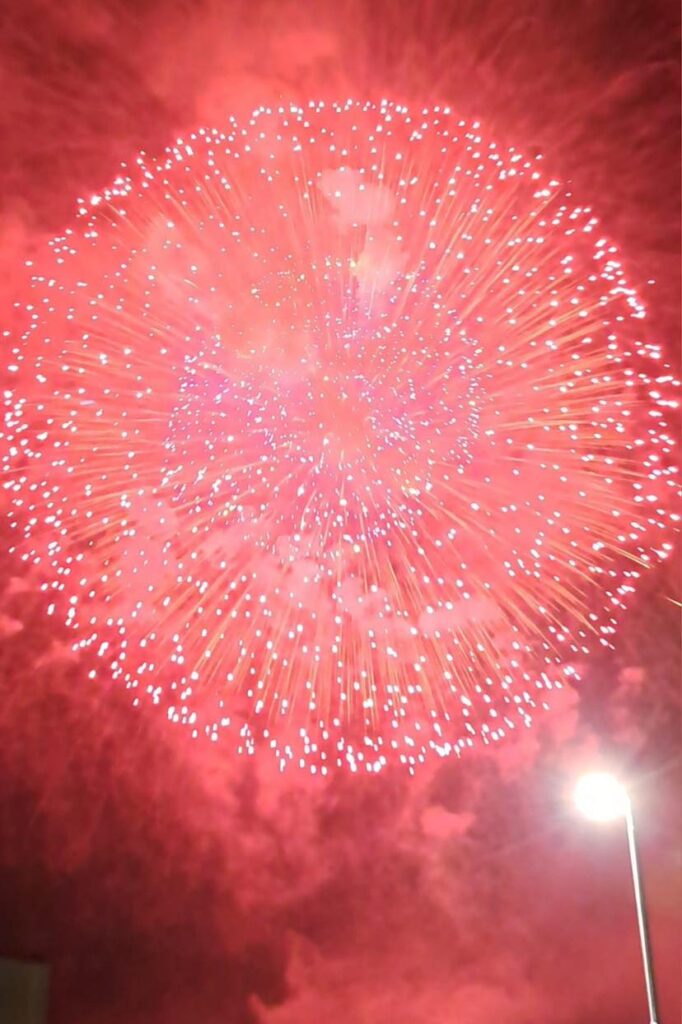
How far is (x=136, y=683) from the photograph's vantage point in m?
10.5

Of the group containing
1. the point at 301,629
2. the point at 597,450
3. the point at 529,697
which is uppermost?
the point at 597,450

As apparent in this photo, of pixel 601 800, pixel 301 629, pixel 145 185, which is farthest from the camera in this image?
pixel 301 629

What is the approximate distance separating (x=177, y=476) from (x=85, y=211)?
2417 millimetres

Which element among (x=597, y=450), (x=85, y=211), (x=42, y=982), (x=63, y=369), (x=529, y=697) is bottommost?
(x=42, y=982)

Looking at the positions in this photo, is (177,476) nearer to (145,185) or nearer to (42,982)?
(145,185)

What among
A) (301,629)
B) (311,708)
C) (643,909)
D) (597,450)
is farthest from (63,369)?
(643,909)

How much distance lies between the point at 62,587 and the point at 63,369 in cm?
198

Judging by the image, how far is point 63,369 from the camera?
9.93m

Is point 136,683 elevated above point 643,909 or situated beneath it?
elevated above

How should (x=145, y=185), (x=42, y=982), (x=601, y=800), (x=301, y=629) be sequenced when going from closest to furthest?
A: (x=601, y=800)
(x=145, y=185)
(x=301, y=629)
(x=42, y=982)

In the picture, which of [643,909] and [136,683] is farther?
[136,683]

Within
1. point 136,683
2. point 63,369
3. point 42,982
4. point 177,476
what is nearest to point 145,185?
point 63,369

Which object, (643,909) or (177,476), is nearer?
(643,909)

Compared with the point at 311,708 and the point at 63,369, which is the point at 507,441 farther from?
the point at 63,369
